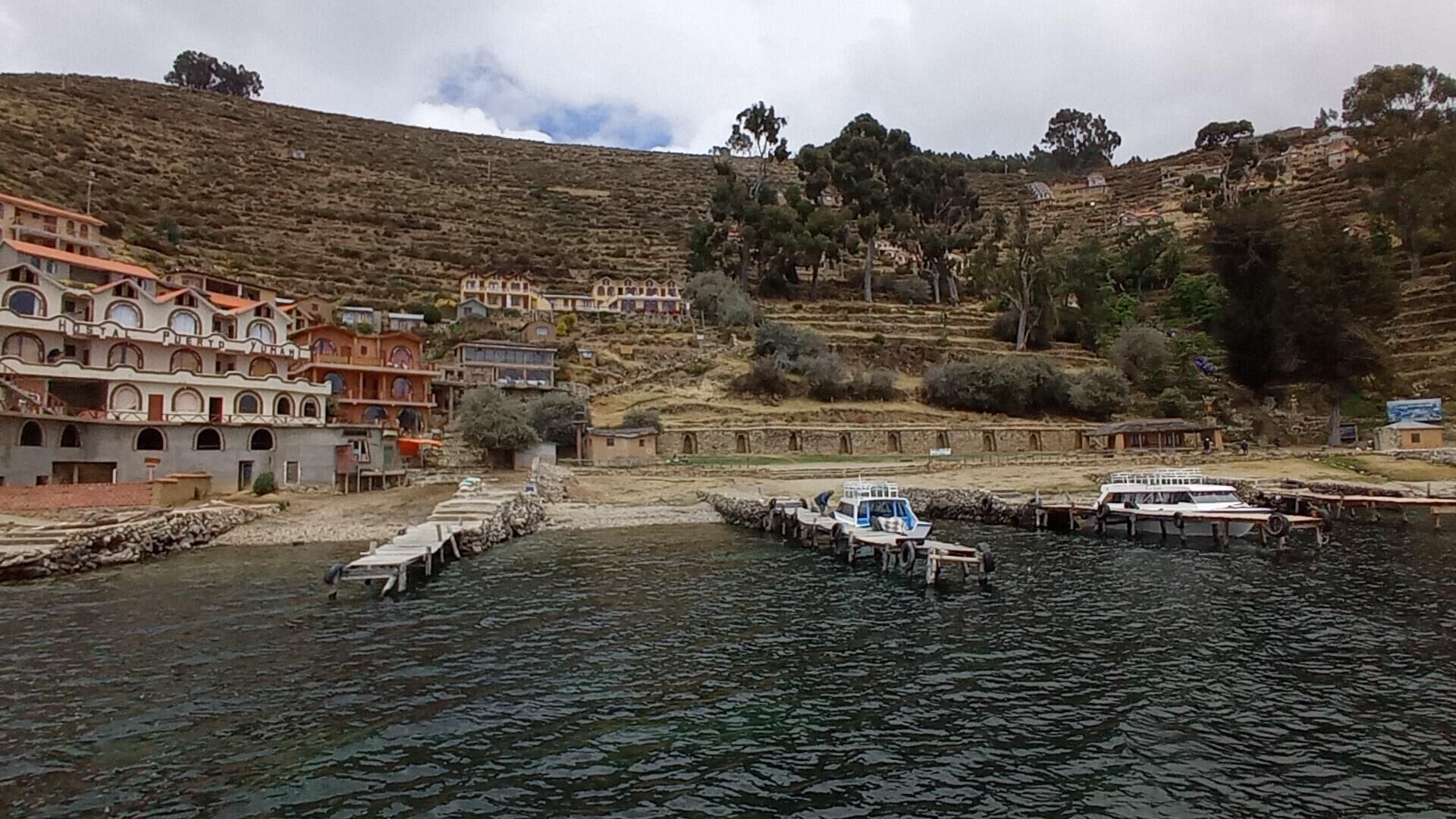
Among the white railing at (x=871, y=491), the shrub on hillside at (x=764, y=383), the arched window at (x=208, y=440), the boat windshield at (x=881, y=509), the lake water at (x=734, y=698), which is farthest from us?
the shrub on hillside at (x=764, y=383)

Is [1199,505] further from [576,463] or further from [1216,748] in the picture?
[576,463]

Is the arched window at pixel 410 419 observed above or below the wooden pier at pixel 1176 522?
above

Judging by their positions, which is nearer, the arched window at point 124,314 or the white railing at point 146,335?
the white railing at point 146,335

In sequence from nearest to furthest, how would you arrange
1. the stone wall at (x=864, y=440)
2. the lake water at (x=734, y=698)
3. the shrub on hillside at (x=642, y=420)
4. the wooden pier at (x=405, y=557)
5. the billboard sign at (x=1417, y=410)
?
1. the lake water at (x=734, y=698)
2. the wooden pier at (x=405, y=557)
3. the billboard sign at (x=1417, y=410)
4. the shrub on hillside at (x=642, y=420)
5. the stone wall at (x=864, y=440)

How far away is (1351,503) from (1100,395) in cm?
3591

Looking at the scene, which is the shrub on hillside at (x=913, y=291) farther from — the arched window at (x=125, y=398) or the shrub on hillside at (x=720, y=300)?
the arched window at (x=125, y=398)

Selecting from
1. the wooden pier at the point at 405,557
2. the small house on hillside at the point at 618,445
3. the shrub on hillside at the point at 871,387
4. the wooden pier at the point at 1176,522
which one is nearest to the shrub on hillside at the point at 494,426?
the small house on hillside at the point at 618,445

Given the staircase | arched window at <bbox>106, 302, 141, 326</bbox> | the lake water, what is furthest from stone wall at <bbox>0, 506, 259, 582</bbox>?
the staircase

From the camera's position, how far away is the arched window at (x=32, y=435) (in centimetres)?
3884

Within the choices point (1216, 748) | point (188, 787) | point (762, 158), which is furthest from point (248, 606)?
point (762, 158)

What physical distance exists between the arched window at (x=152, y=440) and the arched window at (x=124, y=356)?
3782 mm

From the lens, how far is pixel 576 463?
5738 centimetres

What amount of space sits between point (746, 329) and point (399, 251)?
64.2 m

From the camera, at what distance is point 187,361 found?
156 feet
